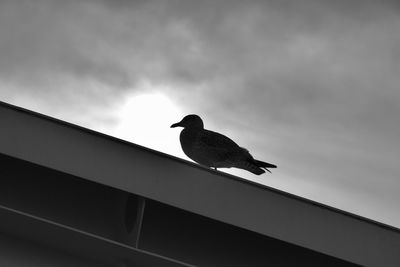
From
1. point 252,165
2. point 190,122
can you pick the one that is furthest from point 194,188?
point 190,122

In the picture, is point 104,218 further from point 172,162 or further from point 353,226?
point 353,226

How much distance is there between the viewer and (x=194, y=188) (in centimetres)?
339

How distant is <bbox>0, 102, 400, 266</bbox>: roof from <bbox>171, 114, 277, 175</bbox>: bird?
10.1 ft

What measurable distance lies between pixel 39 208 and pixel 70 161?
498mm

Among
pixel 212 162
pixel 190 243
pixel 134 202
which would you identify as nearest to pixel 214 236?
pixel 190 243

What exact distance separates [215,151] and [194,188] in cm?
348

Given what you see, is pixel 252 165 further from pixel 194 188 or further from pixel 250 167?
pixel 194 188

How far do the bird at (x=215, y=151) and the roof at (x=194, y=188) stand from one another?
3.09m

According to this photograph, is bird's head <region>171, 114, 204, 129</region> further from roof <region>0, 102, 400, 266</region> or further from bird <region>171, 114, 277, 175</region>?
roof <region>0, 102, 400, 266</region>

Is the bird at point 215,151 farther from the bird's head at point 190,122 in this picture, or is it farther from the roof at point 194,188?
the roof at point 194,188

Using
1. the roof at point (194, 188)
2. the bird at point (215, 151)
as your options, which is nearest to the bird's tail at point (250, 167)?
the bird at point (215, 151)

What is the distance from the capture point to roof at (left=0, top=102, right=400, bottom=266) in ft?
10.9

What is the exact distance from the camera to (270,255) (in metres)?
3.83

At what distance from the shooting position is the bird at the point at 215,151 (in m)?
6.81
